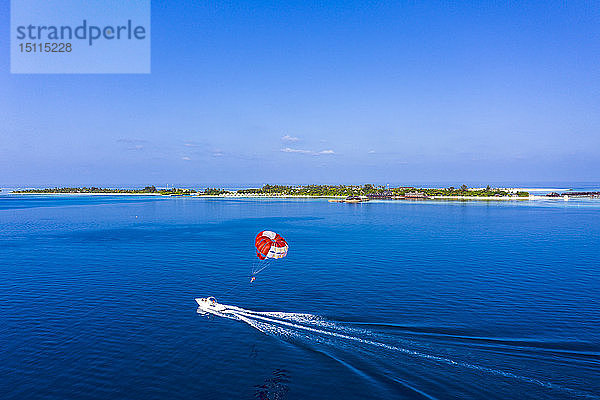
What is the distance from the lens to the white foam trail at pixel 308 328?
76.0 ft

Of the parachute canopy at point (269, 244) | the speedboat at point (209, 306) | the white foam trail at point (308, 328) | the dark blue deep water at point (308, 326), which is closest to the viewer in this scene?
the dark blue deep water at point (308, 326)

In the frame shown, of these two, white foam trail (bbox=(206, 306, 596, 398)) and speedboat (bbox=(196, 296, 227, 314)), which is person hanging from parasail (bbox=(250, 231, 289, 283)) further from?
speedboat (bbox=(196, 296, 227, 314))

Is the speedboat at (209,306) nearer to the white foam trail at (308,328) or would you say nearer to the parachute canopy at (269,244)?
the white foam trail at (308,328)

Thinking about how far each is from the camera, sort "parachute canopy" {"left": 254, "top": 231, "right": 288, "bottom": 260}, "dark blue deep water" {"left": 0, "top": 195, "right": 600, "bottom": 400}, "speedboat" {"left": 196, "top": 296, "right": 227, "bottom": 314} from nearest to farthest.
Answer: "dark blue deep water" {"left": 0, "top": 195, "right": 600, "bottom": 400}, "speedboat" {"left": 196, "top": 296, "right": 227, "bottom": 314}, "parachute canopy" {"left": 254, "top": 231, "right": 288, "bottom": 260}

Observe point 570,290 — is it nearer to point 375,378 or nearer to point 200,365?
point 375,378

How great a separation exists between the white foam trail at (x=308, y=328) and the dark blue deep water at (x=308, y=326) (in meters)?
0.16

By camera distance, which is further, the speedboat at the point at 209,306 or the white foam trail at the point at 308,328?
the speedboat at the point at 209,306

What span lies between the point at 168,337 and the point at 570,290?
45.2m

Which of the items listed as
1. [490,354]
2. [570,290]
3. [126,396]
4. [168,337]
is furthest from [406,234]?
[126,396]

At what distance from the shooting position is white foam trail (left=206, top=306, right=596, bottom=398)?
23.2 metres

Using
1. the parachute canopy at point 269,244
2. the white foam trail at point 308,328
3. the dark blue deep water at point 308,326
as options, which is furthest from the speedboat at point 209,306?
the parachute canopy at point 269,244

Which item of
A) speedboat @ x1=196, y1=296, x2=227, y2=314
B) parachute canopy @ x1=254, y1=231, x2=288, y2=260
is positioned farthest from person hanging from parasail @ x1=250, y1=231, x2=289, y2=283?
speedboat @ x1=196, y1=296, x2=227, y2=314

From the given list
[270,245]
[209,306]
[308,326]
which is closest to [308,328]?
[308,326]

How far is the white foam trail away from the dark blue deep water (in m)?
0.16
